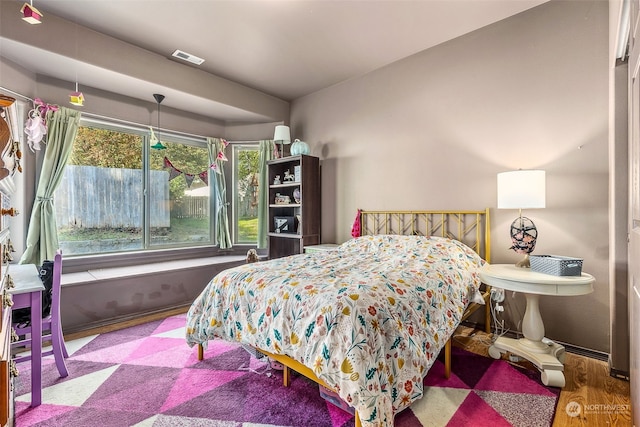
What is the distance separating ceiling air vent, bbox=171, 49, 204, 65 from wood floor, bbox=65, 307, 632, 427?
3.91 m

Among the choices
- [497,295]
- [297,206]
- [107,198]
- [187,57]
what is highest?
[187,57]

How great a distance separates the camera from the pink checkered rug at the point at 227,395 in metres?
1.67

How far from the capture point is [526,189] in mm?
2215

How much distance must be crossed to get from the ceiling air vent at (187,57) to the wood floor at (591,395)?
3912mm

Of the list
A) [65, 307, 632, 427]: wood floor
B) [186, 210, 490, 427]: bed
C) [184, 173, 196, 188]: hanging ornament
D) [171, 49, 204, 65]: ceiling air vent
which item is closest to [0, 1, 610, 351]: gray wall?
[65, 307, 632, 427]: wood floor

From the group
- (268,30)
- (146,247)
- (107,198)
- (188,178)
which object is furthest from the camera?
(188,178)

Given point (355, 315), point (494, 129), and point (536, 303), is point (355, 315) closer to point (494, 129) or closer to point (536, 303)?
point (536, 303)

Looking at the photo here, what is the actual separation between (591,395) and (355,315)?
1.65m

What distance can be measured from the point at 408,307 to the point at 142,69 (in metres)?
3.43

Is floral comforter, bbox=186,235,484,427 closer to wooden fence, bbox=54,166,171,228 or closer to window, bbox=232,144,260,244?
wooden fence, bbox=54,166,171,228

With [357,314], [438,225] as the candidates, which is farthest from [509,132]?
[357,314]

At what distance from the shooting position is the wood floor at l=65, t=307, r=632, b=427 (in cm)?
163

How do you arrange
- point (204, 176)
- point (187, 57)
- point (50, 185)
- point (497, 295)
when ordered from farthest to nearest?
point (204, 176) < point (187, 57) < point (50, 185) < point (497, 295)

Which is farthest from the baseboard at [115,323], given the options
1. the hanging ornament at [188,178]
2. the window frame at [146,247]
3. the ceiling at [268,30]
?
the ceiling at [268,30]
